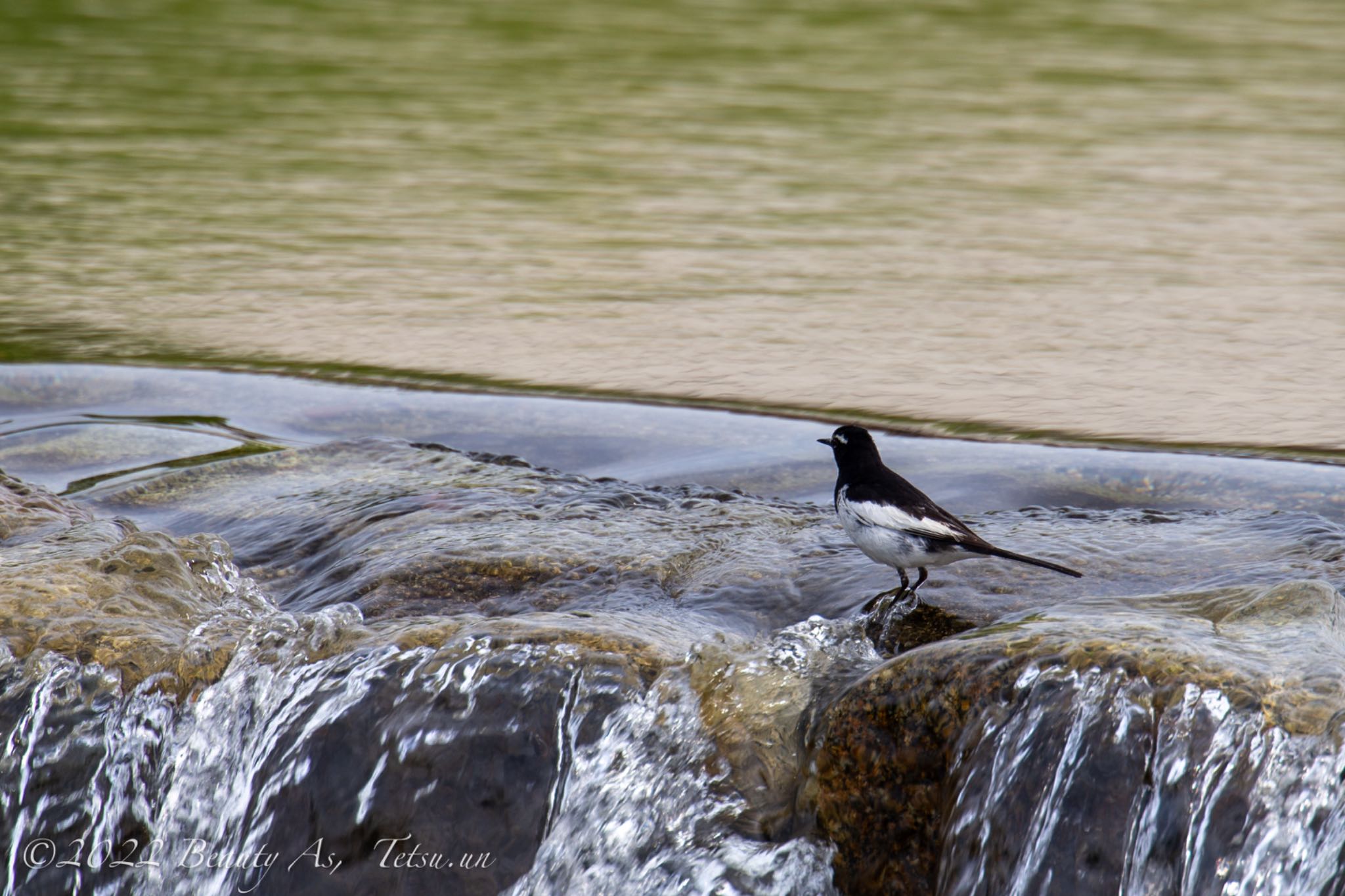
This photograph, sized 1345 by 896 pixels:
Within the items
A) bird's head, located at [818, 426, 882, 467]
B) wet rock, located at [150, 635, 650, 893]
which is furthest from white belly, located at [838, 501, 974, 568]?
wet rock, located at [150, 635, 650, 893]

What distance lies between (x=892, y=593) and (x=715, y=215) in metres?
6.90

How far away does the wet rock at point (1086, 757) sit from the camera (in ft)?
11.8

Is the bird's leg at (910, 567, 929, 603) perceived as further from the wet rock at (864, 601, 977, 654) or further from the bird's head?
the bird's head

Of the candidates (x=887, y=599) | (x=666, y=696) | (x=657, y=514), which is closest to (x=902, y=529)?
(x=887, y=599)

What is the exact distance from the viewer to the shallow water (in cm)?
797

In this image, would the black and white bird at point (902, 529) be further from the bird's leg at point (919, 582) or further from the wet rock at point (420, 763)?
the wet rock at point (420, 763)

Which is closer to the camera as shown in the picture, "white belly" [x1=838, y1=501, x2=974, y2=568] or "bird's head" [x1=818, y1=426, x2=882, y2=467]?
"white belly" [x1=838, y1=501, x2=974, y2=568]

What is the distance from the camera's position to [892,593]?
16.0 feet

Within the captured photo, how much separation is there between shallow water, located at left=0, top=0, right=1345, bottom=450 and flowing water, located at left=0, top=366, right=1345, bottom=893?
1.91 metres

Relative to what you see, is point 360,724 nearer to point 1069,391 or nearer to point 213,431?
point 213,431

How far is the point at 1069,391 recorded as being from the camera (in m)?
7.40

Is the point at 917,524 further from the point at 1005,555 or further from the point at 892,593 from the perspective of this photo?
the point at 892,593

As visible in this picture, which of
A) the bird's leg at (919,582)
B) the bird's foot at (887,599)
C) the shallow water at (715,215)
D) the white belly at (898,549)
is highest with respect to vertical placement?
the shallow water at (715,215)

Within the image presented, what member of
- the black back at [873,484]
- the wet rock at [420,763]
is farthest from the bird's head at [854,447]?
the wet rock at [420,763]
